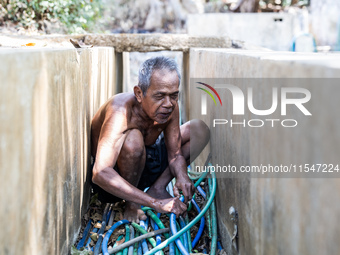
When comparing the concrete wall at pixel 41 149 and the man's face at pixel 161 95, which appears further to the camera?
the man's face at pixel 161 95

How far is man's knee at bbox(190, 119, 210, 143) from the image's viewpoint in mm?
3795

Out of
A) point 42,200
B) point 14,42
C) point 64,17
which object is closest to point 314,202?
point 42,200

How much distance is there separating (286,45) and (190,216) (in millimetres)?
9534

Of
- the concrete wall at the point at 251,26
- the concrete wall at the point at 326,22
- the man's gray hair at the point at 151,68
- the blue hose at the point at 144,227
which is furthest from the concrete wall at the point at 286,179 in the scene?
the concrete wall at the point at 326,22

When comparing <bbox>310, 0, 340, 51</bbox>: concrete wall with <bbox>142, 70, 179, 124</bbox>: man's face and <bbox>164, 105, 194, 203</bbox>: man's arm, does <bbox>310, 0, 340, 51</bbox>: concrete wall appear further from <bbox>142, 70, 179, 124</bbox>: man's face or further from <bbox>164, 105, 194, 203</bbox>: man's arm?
<bbox>142, 70, 179, 124</bbox>: man's face

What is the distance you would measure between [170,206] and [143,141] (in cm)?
63

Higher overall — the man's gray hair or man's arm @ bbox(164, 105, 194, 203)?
the man's gray hair

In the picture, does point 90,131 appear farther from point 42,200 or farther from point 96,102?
point 42,200

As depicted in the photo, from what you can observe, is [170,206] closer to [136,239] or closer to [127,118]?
[136,239]

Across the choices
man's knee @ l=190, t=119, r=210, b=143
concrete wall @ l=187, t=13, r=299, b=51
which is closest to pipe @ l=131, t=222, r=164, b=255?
man's knee @ l=190, t=119, r=210, b=143

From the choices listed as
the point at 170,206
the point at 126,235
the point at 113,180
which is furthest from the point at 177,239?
the point at 113,180

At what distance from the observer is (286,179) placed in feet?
5.57

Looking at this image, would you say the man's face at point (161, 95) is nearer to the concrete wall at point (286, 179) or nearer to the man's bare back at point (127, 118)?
the man's bare back at point (127, 118)

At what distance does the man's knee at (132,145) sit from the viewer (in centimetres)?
326
